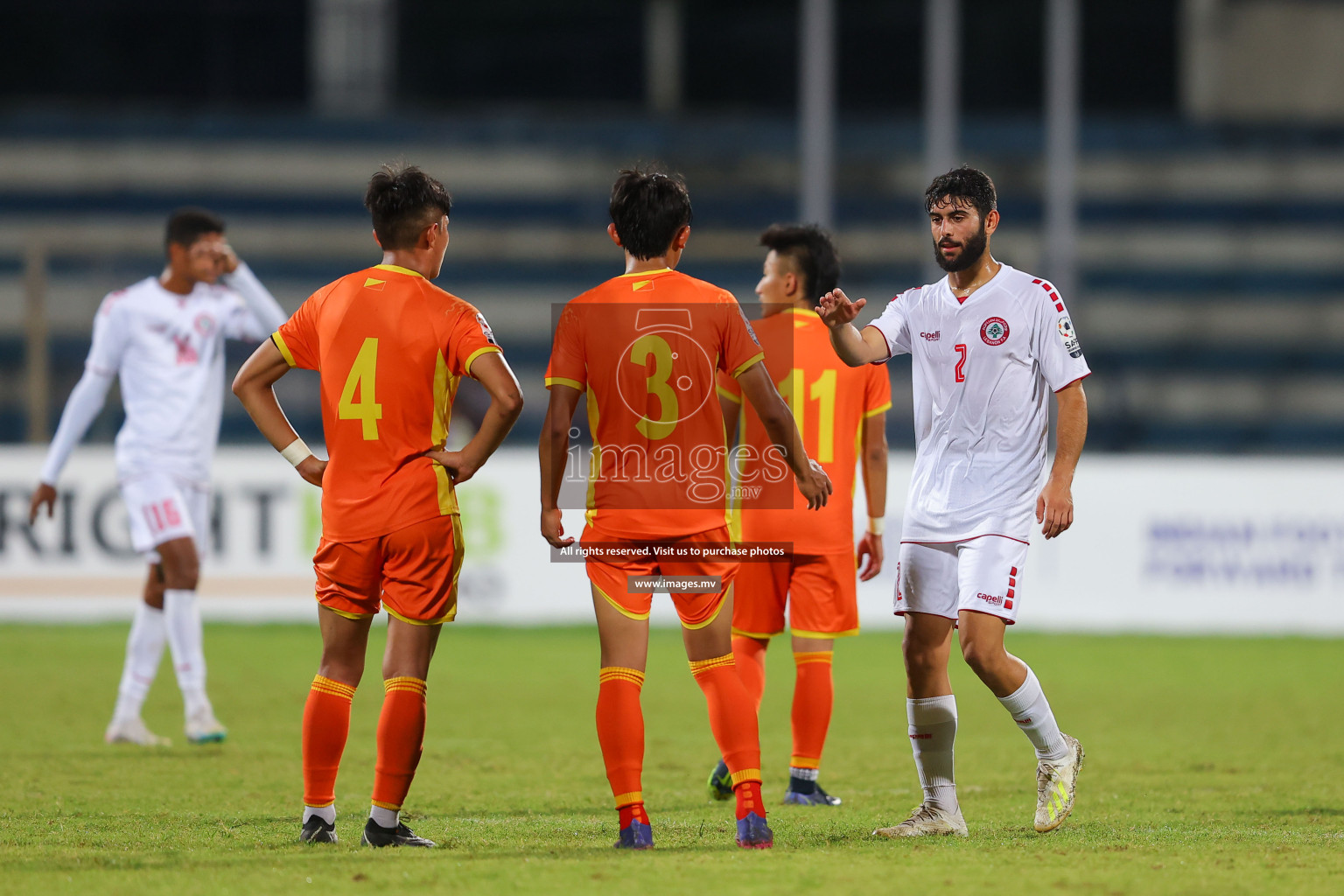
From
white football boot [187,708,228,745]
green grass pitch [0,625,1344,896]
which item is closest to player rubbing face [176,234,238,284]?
white football boot [187,708,228,745]

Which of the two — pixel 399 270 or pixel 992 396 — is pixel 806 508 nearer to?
pixel 992 396

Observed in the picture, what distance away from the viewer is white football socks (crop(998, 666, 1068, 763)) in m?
5.17

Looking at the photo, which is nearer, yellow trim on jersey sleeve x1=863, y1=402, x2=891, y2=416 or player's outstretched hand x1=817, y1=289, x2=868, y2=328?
player's outstretched hand x1=817, y1=289, x2=868, y2=328

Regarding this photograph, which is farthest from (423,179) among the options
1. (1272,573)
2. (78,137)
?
(78,137)

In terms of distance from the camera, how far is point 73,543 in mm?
12633

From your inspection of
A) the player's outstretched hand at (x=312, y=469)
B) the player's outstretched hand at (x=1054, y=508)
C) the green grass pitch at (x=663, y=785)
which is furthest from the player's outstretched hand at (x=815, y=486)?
the player's outstretched hand at (x=312, y=469)

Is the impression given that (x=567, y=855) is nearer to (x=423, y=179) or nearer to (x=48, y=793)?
(x=423, y=179)

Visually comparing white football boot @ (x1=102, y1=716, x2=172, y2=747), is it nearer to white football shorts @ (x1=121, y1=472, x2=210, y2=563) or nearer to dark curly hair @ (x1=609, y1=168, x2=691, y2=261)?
white football shorts @ (x1=121, y1=472, x2=210, y2=563)

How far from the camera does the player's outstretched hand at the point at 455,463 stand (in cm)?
480

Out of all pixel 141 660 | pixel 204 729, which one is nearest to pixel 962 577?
pixel 204 729

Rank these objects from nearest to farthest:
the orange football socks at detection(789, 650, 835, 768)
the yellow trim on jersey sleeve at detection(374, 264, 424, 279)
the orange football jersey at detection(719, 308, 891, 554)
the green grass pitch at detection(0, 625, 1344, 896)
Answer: the green grass pitch at detection(0, 625, 1344, 896) < the yellow trim on jersey sleeve at detection(374, 264, 424, 279) < the orange football socks at detection(789, 650, 835, 768) < the orange football jersey at detection(719, 308, 891, 554)

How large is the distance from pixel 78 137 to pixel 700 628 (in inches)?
781

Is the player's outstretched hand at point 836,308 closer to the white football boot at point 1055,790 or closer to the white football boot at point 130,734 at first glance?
the white football boot at point 1055,790

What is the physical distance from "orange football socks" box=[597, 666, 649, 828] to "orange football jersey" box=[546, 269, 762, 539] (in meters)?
0.46
